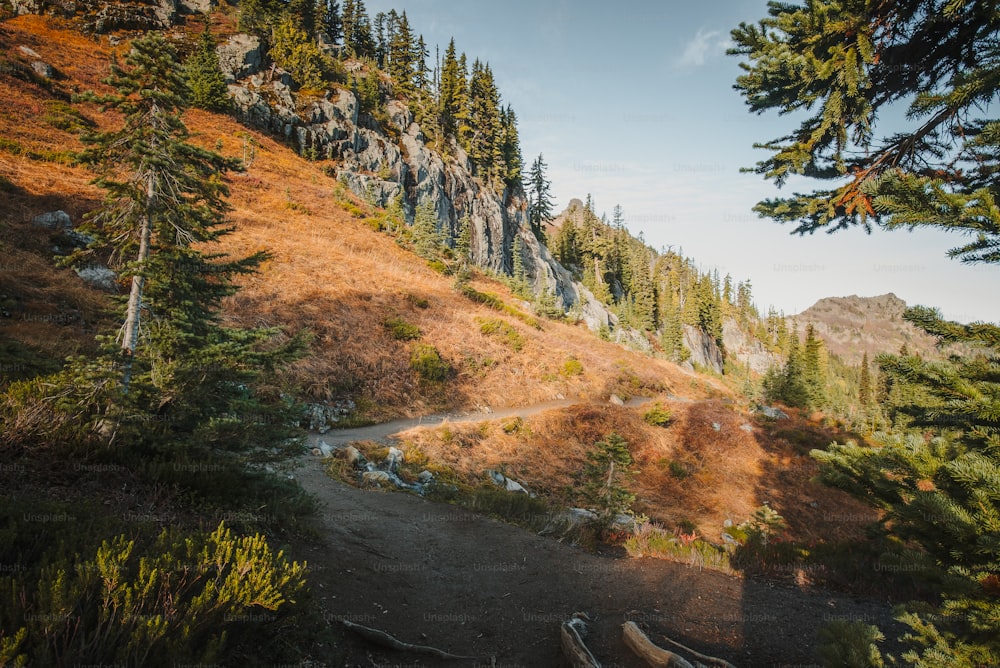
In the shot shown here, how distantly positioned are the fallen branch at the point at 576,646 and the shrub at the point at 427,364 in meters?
14.7

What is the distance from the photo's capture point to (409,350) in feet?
66.4

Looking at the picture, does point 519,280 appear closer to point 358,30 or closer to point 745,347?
point 358,30

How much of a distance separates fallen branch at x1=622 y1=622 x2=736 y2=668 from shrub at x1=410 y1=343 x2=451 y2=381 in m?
15.3

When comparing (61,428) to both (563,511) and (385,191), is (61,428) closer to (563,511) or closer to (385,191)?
(563,511)

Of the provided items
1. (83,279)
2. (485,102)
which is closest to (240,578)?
(83,279)

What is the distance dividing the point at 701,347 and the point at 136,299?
83026mm

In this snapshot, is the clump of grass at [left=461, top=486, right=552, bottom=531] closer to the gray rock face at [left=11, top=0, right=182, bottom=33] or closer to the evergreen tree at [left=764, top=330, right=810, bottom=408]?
the evergreen tree at [left=764, top=330, right=810, bottom=408]

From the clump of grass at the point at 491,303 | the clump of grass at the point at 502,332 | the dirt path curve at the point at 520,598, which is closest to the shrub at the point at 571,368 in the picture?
the clump of grass at the point at 502,332

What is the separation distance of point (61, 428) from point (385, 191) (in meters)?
43.8

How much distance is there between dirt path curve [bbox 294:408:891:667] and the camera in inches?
204

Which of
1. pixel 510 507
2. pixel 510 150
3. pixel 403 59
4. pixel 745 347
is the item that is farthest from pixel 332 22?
pixel 745 347

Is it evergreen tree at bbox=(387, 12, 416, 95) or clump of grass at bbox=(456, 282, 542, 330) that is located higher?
evergreen tree at bbox=(387, 12, 416, 95)

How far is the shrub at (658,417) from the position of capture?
66.3ft

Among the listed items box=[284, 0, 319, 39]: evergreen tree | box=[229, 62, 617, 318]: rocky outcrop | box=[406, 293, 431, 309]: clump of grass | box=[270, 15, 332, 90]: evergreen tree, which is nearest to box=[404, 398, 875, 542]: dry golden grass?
box=[406, 293, 431, 309]: clump of grass
